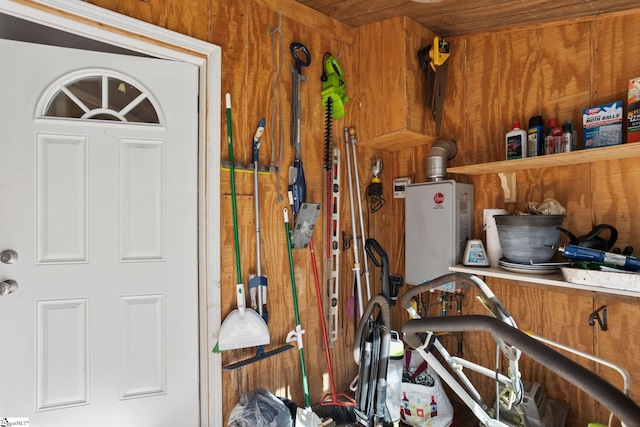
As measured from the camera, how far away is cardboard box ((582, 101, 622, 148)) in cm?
147

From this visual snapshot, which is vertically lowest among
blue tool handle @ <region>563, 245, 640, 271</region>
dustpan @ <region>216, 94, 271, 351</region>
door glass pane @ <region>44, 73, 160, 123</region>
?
dustpan @ <region>216, 94, 271, 351</region>

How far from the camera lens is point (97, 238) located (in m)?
1.58

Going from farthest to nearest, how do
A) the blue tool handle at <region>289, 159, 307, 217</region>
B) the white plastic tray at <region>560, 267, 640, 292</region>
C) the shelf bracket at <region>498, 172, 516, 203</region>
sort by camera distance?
the blue tool handle at <region>289, 159, 307, 217</region> → the shelf bracket at <region>498, 172, 516, 203</region> → the white plastic tray at <region>560, 267, 640, 292</region>

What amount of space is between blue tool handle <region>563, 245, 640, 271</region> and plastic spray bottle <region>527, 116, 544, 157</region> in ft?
1.82

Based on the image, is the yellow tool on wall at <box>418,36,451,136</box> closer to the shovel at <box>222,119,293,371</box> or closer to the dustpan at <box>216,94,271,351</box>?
the shovel at <box>222,119,293,371</box>

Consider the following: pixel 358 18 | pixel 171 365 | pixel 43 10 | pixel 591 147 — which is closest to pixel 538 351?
pixel 591 147

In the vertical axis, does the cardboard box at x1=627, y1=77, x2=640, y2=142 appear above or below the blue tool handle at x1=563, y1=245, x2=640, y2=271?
above

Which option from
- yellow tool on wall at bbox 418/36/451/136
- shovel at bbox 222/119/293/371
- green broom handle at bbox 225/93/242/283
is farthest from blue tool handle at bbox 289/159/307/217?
yellow tool on wall at bbox 418/36/451/136

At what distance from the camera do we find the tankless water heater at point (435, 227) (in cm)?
199

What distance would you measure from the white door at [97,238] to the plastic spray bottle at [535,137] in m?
1.86

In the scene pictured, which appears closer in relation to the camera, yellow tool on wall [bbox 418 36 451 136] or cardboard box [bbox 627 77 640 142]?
cardboard box [bbox 627 77 640 142]

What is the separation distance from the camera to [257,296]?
1.87 m

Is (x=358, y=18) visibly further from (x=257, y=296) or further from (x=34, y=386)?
(x=34, y=386)

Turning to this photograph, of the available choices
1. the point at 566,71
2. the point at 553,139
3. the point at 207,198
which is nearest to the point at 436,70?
the point at 566,71
